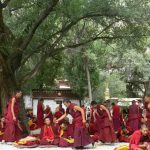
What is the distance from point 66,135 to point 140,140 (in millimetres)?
5156

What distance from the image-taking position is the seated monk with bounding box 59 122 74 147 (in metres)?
13.9

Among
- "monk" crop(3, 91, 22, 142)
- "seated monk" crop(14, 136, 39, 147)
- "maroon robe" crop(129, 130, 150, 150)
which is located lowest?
"seated monk" crop(14, 136, 39, 147)

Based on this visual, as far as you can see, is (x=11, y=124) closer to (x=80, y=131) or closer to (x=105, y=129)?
(x=80, y=131)

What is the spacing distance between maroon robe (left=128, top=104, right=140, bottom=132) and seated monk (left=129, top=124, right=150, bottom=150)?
21.6ft

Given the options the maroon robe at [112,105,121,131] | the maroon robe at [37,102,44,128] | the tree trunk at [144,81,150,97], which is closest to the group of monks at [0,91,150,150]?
the maroon robe at [112,105,121,131]

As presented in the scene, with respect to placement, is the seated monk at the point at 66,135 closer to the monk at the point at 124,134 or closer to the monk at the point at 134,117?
the monk at the point at 124,134

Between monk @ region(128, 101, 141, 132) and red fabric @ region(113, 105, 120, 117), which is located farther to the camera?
red fabric @ region(113, 105, 120, 117)

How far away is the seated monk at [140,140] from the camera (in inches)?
403

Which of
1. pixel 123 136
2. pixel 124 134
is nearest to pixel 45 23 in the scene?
pixel 124 134

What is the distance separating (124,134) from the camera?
1619cm

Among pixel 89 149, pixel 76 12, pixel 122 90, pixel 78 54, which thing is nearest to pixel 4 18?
pixel 76 12

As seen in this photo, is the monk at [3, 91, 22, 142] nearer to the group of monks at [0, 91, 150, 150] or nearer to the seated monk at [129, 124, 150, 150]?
the group of monks at [0, 91, 150, 150]

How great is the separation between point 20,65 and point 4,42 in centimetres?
207

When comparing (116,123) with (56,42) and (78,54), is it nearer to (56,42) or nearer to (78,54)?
(56,42)
